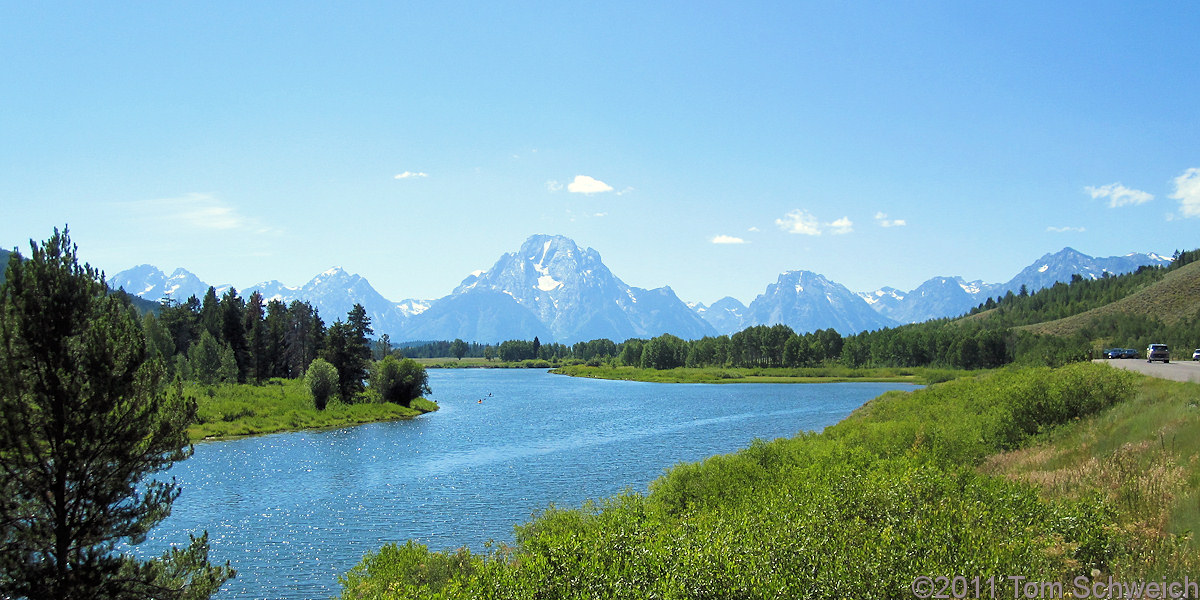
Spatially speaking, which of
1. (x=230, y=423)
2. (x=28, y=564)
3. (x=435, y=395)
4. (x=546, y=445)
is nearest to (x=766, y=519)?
(x=28, y=564)

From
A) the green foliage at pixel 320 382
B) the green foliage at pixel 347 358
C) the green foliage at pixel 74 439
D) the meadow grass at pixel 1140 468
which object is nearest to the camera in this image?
the meadow grass at pixel 1140 468

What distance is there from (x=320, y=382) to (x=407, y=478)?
4625 centimetres

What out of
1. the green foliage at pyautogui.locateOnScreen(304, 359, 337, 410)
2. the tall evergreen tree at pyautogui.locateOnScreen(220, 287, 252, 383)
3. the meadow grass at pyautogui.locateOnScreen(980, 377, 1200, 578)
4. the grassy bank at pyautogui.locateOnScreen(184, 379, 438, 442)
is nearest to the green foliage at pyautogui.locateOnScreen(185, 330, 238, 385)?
the grassy bank at pyautogui.locateOnScreen(184, 379, 438, 442)

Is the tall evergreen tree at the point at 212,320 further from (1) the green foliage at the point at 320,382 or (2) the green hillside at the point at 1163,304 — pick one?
(2) the green hillside at the point at 1163,304

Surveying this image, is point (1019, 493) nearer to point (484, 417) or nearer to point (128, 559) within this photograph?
point (128, 559)

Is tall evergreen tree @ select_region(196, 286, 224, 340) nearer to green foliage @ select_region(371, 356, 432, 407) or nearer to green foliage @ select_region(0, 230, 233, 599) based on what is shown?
green foliage @ select_region(371, 356, 432, 407)

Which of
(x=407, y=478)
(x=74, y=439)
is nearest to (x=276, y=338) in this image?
(x=407, y=478)

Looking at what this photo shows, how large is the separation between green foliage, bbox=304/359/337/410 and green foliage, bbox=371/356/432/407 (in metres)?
10.7

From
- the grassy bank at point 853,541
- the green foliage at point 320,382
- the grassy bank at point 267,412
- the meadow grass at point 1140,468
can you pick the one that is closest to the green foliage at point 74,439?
the grassy bank at point 853,541

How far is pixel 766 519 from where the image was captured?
665 inches

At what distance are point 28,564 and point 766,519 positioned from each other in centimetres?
1899

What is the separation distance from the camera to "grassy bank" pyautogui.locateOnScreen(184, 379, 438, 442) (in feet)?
235

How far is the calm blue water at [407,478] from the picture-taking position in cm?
3172

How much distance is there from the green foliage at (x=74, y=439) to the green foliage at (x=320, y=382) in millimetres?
73605
